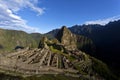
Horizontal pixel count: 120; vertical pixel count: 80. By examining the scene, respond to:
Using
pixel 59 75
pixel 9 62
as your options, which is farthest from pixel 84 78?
pixel 9 62

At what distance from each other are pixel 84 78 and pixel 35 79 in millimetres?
41151

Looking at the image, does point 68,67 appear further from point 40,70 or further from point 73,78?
point 40,70

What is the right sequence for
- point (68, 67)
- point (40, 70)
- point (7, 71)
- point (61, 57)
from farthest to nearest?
point (61, 57) → point (68, 67) → point (40, 70) → point (7, 71)

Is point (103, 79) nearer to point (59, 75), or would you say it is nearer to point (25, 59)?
point (59, 75)

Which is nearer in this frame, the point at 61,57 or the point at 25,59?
the point at 25,59

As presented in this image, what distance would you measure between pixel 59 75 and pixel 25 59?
22218mm

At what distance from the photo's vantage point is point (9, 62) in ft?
368

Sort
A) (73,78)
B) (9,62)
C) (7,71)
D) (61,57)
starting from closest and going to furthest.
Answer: (7,71)
(9,62)
(73,78)
(61,57)

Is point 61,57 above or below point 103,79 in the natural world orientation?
above

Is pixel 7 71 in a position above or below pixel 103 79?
above

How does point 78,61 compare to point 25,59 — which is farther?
point 78,61

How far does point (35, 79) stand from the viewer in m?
109

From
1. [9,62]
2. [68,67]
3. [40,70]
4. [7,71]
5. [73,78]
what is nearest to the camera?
[7,71]

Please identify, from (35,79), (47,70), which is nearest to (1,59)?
(35,79)
